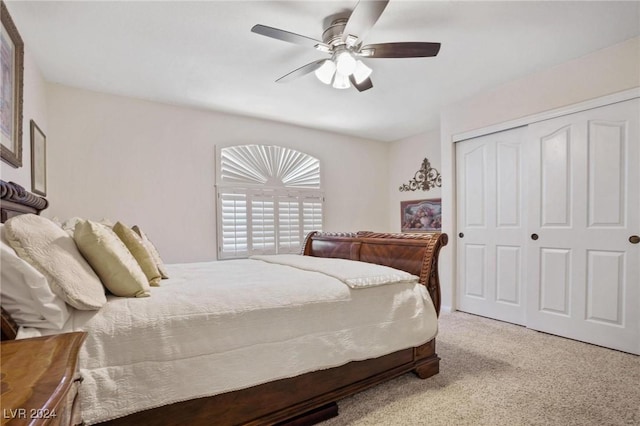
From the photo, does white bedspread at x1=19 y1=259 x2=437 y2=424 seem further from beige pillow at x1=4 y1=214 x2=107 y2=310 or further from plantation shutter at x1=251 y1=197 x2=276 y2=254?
plantation shutter at x1=251 y1=197 x2=276 y2=254

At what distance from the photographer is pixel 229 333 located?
1336 millimetres

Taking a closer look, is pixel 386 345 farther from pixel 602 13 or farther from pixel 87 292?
pixel 602 13

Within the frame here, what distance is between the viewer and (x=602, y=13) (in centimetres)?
208

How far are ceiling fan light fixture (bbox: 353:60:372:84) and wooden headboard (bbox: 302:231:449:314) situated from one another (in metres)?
1.20

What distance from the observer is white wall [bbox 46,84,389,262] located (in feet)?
9.89

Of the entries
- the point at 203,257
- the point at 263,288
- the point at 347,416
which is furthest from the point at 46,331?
the point at 203,257

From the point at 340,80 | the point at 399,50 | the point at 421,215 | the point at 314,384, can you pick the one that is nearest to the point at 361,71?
the point at 340,80

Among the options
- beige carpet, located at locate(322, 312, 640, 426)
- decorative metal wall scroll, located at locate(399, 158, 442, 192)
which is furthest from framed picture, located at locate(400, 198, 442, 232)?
beige carpet, located at locate(322, 312, 640, 426)

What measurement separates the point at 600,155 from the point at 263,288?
2.94 meters

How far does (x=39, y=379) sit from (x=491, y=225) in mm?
3683

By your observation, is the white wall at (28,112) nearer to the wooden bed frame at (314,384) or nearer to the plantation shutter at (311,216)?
the wooden bed frame at (314,384)

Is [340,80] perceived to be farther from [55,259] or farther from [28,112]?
[28,112]

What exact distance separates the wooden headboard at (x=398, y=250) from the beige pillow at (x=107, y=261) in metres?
1.58

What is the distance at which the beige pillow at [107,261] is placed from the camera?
50.7 inches
